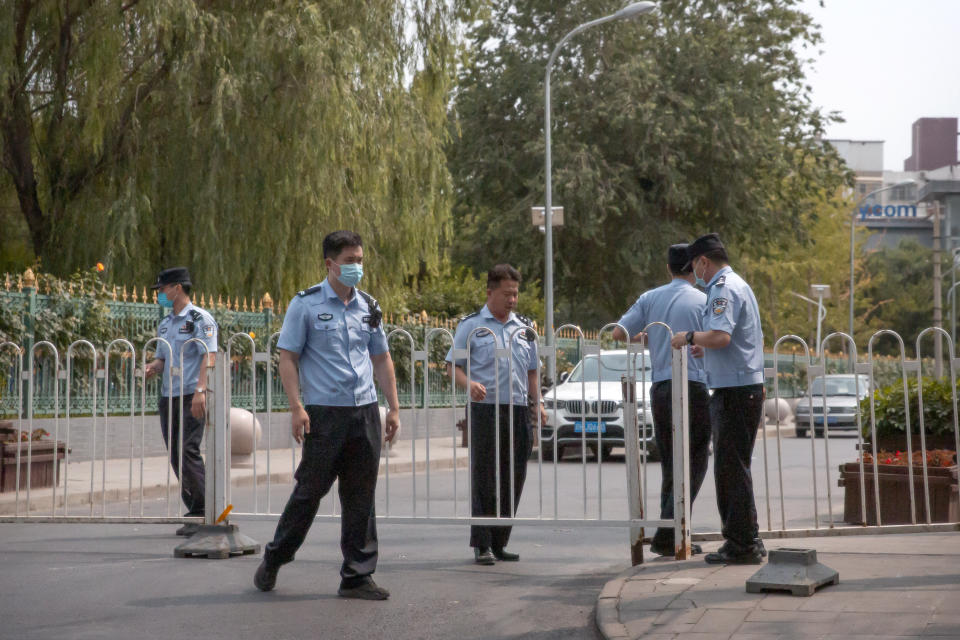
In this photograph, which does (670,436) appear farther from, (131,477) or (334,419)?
(131,477)

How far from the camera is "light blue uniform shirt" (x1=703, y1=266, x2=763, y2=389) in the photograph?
7.45 m

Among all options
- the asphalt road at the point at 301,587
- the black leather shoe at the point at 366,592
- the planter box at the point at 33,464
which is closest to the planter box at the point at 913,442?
the asphalt road at the point at 301,587

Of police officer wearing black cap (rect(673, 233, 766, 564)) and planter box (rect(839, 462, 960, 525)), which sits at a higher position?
police officer wearing black cap (rect(673, 233, 766, 564))

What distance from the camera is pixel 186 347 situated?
9.70 meters

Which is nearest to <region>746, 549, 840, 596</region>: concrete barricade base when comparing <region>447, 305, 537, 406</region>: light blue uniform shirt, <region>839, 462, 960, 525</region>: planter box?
<region>447, 305, 537, 406</region>: light blue uniform shirt

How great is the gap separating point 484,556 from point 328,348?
199 cm

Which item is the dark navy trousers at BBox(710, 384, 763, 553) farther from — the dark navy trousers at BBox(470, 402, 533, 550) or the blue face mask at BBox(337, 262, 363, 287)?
the blue face mask at BBox(337, 262, 363, 287)

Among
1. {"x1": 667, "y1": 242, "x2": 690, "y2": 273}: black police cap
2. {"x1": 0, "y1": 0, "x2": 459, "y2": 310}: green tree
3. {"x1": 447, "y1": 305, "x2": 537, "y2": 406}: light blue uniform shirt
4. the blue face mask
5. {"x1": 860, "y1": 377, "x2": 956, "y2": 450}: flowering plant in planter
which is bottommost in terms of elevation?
{"x1": 860, "y1": 377, "x2": 956, "y2": 450}: flowering plant in planter

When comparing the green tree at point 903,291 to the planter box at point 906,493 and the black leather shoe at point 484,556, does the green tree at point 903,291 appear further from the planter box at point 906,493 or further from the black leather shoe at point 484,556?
the black leather shoe at point 484,556

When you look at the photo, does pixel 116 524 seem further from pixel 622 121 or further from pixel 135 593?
pixel 622 121

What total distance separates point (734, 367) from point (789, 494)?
299 inches

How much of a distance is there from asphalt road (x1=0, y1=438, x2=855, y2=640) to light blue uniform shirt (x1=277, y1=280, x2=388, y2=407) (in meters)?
1.06

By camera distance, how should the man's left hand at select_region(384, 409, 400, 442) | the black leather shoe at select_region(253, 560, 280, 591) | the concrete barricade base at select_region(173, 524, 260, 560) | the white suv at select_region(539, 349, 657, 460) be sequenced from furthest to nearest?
the white suv at select_region(539, 349, 657, 460) < the concrete barricade base at select_region(173, 524, 260, 560) < the man's left hand at select_region(384, 409, 400, 442) < the black leather shoe at select_region(253, 560, 280, 591)

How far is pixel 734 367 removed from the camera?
24.5 ft
